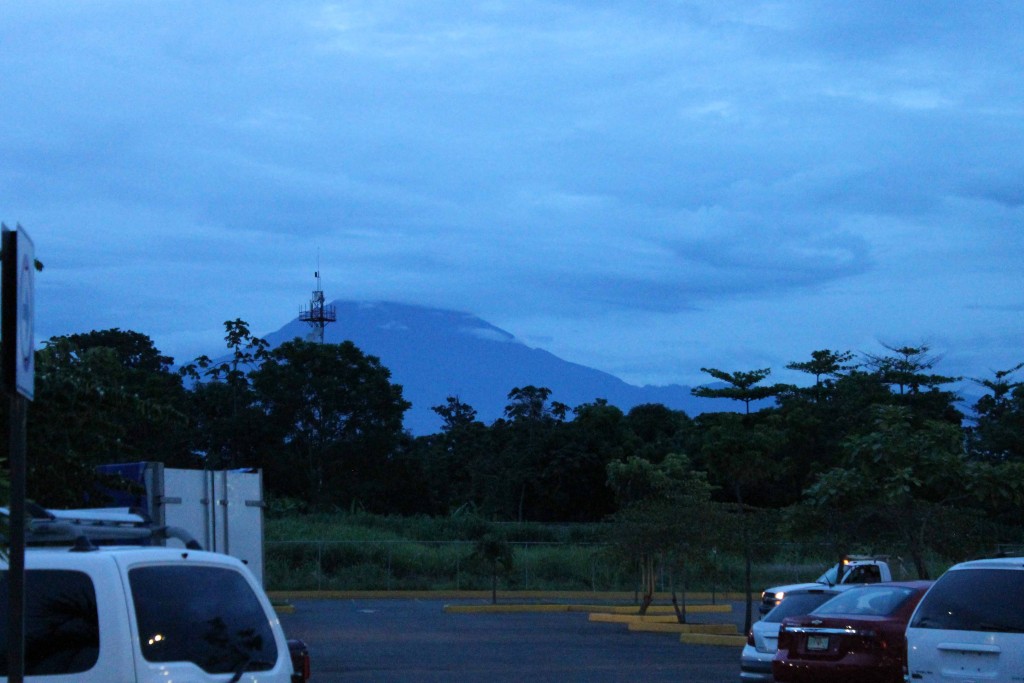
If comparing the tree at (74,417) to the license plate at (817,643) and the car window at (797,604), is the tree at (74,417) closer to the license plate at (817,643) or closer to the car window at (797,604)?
the license plate at (817,643)

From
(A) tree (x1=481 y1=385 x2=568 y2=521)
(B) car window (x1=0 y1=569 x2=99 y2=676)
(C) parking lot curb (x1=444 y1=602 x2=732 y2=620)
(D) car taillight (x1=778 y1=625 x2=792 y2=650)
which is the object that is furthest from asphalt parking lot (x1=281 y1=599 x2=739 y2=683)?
(A) tree (x1=481 y1=385 x2=568 y2=521)

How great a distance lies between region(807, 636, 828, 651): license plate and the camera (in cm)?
1367

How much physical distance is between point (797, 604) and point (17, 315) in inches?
523

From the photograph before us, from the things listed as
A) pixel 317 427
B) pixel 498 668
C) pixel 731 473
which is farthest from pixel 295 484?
pixel 498 668

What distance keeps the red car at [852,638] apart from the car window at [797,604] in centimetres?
170

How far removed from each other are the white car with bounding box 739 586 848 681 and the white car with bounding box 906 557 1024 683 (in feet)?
18.3

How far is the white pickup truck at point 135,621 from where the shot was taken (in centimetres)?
576

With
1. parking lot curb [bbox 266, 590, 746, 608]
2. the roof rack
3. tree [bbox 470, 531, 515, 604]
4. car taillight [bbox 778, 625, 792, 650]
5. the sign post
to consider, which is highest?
the sign post

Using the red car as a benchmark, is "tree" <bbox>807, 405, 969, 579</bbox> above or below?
above

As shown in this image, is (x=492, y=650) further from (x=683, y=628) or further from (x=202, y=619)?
(x=202, y=619)

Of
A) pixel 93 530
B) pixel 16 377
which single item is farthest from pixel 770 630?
pixel 16 377

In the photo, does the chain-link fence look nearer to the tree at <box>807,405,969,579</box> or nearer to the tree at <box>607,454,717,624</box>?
the tree at <box>607,454,717,624</box>

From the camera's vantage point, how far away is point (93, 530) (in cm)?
712

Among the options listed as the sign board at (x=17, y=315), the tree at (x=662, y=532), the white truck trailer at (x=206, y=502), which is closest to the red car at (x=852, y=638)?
the white truck trailer at (x=206, y=502)
